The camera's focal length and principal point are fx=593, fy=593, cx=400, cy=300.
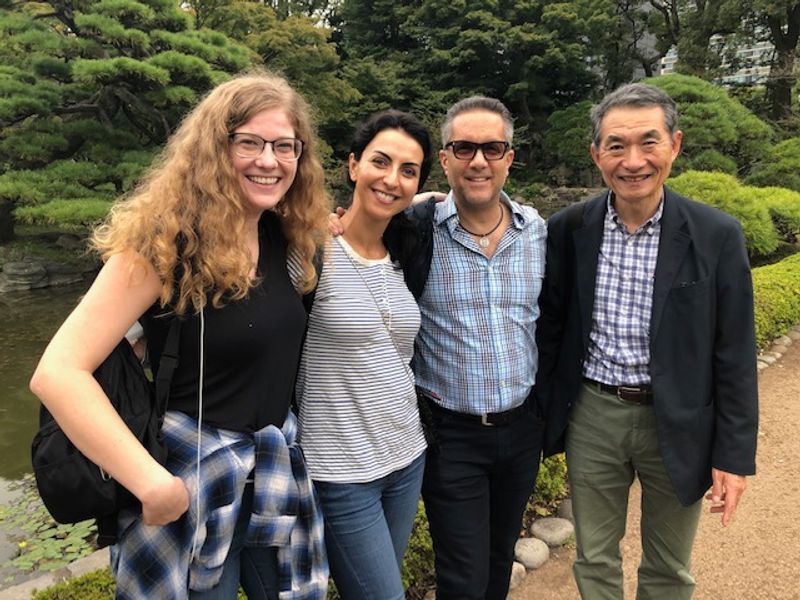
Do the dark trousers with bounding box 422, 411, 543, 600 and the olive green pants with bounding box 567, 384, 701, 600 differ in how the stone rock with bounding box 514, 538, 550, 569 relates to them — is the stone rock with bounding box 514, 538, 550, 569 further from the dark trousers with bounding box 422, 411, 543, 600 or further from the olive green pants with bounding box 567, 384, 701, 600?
the dark trousers with bounding box 422, 411, 543, 600

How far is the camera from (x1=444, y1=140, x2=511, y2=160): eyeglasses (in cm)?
Result: 164

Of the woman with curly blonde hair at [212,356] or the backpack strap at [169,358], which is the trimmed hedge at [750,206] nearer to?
the woman with curly blonde hair at [212,356]

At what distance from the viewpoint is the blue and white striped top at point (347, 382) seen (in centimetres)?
136

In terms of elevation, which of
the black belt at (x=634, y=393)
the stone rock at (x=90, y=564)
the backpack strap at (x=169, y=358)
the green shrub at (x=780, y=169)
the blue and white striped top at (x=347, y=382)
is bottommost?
the stone rock at (x=90, y=564)

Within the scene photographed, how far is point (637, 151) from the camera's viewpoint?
5.16 feet

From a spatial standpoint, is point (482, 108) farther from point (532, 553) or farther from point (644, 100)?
point (532, 553)

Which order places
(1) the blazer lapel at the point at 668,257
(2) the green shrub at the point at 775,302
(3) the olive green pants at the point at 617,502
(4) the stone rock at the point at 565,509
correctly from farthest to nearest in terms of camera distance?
1. (2) the green shrub at the point at 775,302
2. (4) the stone rock at the point at 565,509
3. (3) the olive green pants at the point at 617,502
4. (1) the blazer lapel at the point at 668,257

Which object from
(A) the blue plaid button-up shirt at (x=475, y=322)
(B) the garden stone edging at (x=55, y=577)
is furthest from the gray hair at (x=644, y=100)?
(B) the garden stone edging at (x=55, y=577)

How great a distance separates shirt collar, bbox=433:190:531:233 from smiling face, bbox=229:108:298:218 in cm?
59

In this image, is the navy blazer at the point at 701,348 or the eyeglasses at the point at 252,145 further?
the navy blazer at the point at 701,348

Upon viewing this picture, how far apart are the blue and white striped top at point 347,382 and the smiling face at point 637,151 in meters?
0.75

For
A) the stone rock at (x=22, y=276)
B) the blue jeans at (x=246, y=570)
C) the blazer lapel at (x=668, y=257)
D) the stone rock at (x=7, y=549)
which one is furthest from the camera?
the stone rock at (x=22, y=276)

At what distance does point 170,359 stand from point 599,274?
1.17 m

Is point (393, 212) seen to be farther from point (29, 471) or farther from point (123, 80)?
point (123, 80)
